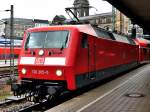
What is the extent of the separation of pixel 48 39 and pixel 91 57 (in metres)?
2.35

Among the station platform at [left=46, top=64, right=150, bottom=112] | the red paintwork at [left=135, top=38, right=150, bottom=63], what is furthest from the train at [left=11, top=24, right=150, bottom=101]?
the red paintwork at [left=135, top=38, right=150, bottom=63]

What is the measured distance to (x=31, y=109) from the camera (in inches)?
500

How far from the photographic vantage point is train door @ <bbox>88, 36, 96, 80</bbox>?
48.8 feet

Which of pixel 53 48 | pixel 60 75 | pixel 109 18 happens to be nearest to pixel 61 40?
pixel 53 48

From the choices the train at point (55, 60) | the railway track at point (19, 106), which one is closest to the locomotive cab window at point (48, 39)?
the train at point (55, 60)

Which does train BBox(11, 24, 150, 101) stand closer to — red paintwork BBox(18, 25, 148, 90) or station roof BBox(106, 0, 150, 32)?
red paintwork BBox(18, 25, 148, 90)

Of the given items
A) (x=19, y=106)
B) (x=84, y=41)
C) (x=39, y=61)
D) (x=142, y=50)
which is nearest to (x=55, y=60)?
(x=39, y=61)

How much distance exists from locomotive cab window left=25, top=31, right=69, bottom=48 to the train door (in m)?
1.65

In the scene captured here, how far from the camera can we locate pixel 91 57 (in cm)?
1520

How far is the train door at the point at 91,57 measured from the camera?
14.9 m

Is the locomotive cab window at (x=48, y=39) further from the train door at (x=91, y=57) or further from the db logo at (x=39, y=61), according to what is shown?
the train door at (x=91, y=57)

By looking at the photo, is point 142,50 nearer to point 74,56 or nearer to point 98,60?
point 98,60

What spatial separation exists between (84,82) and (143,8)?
25.9ft

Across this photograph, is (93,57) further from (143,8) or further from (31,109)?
(143,8)
